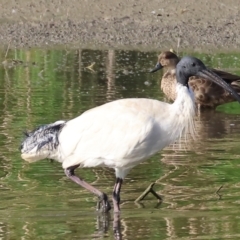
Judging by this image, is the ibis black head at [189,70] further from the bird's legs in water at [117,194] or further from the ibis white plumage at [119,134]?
the bird's legs in water at [117,194]

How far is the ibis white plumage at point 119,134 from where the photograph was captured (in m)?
8.03

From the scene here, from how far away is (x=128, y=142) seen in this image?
8023 mm

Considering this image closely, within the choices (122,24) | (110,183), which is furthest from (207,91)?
(122,24)

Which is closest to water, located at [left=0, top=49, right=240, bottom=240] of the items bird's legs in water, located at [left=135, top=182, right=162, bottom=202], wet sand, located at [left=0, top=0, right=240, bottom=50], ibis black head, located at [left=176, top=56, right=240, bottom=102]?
bird's legs in water, located at [left=135, top=182, right=162, bottom=202]

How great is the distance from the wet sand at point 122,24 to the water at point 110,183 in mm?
5547

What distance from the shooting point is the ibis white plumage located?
8.03 metres

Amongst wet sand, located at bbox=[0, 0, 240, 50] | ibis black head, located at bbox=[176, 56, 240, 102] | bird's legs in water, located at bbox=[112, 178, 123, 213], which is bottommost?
bird's legs in water, located at bbox=[112, 178, 123, 213]

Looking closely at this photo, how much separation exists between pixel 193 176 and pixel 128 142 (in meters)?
1.49

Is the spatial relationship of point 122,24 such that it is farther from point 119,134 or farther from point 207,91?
point 119,134

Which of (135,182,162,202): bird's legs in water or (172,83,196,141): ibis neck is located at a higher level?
(172,83,196,141): ibis neck

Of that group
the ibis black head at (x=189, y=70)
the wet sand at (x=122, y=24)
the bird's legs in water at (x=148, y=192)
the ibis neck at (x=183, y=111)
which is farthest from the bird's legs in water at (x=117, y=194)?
the wet sand at (x=122, y=24)

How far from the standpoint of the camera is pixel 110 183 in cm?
915

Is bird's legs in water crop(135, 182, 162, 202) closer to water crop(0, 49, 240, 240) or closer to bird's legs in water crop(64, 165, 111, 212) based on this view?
water crop(0, 49, 240, 240)

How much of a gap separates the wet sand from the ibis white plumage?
12.0m
